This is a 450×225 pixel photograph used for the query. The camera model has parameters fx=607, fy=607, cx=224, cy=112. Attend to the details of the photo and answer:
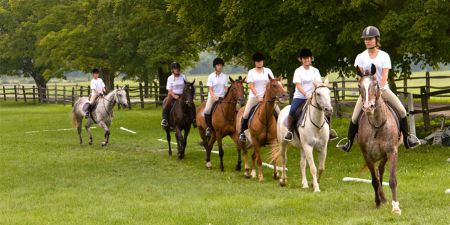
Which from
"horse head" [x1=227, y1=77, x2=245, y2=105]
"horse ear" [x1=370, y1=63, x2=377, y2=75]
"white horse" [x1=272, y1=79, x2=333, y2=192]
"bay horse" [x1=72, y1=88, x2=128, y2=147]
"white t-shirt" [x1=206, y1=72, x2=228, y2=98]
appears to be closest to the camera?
"horse ear" [x1=370, y1=63, x2=377, y2=75]

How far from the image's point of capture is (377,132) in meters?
9.47

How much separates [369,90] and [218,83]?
24.1 ft

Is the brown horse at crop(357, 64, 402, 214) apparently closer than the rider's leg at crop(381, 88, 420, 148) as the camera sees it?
Yes

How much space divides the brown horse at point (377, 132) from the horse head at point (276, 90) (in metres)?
2.97

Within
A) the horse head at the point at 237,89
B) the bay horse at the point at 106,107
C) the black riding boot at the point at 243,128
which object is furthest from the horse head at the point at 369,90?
the bay horse at the point at 106,107

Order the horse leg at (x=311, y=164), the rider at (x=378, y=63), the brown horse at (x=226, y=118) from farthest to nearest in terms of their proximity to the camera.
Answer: the brown horse at (x=226, y=118) < the horse leg at (x=311, y=164) < the rider at (x=378, y=63)

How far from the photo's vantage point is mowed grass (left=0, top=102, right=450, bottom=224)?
9575mm

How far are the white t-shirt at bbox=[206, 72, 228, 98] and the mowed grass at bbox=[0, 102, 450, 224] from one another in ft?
6.60

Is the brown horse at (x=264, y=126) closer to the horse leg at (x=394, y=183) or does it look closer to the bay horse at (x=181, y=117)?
the horse leg at (x=394, y=183)

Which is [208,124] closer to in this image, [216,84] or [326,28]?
[216,84]

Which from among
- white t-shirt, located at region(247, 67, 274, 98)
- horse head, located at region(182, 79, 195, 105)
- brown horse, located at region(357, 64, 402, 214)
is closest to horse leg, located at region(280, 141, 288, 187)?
white t-shirt, located at region(247, 67, 274, 98)

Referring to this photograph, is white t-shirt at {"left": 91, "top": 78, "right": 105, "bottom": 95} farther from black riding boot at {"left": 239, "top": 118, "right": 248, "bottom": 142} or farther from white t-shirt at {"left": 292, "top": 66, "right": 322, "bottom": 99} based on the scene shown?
white t-shirt at {"left": 292, "top": 66, "right": 322, "bottom": 99}

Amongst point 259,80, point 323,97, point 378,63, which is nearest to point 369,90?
point 378,63

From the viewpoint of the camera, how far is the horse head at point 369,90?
29.1ft
